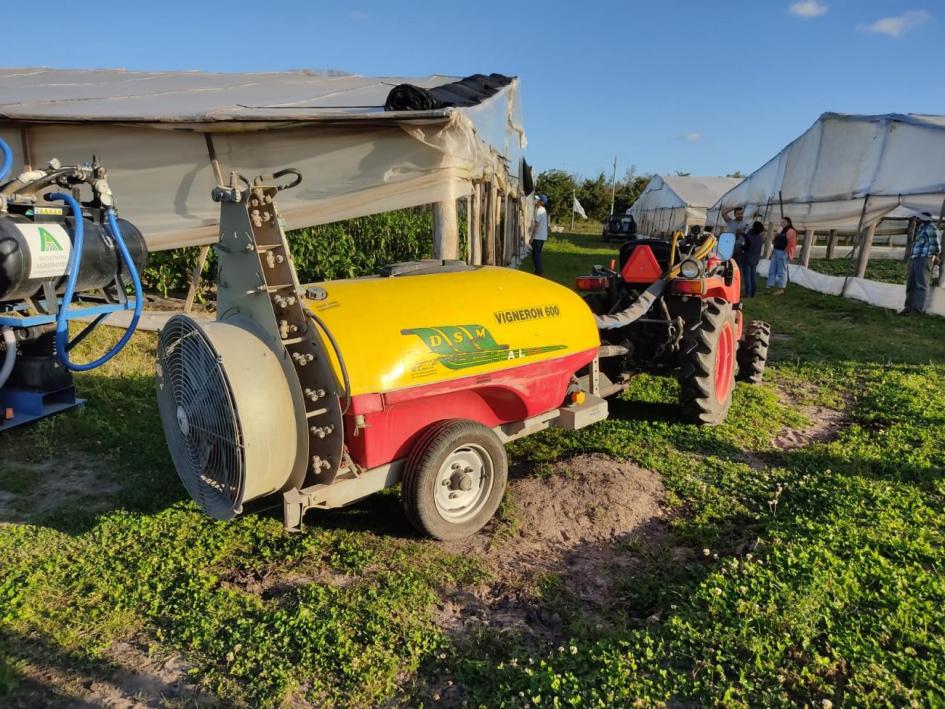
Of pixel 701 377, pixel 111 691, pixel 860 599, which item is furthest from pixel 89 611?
pixel 701 377

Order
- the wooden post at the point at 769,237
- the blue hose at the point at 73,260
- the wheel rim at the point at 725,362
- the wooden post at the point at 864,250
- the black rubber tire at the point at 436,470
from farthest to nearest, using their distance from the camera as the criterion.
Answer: the wooden post at the point at 769,237 < the wooden post at the point at 864,250 < the wheel rim at the point at 725,362 < the blue hose at the point at 73,260 < the black rubber tire at the point at 436,470

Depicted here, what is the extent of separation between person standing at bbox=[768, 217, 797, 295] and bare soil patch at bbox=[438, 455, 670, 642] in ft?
37.2

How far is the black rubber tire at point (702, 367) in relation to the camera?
187 inches

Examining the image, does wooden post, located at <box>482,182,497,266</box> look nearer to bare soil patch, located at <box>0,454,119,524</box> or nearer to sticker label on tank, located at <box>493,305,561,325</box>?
sticker label on tank, located at <box>493,305,561,325</box>

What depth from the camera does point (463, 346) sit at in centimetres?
331

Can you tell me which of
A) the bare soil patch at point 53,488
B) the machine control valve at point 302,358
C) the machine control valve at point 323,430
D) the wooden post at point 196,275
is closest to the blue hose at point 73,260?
the bare soil patch at point 53,488

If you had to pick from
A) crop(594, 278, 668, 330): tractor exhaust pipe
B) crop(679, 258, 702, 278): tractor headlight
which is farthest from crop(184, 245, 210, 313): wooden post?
crop(679, 258, 702, 278): tractor headlight

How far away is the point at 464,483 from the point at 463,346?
739mm

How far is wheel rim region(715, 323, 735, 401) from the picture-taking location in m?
5.18

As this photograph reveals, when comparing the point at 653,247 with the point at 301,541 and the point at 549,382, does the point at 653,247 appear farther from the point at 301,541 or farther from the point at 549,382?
the point at 301,541

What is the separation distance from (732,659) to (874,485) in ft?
6.96

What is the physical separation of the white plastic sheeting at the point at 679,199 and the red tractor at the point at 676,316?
23428 millimetres

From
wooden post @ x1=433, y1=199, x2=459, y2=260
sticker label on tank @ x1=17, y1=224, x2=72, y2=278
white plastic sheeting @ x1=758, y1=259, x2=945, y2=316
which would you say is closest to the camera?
sticker label on tank @ x1=17, y1=224, x2=72, y2=278

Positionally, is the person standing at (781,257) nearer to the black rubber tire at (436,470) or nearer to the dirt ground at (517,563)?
A: the dirt ground at (517,563)
